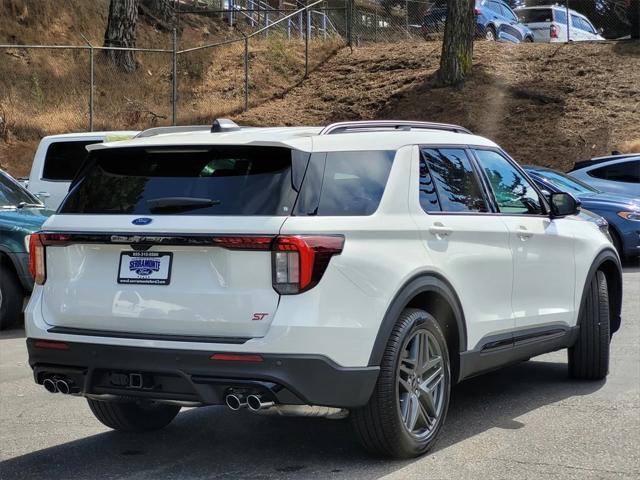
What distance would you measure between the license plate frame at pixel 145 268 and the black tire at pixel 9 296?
17.6 feet

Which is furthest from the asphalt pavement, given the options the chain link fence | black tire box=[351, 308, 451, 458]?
the chain link fence

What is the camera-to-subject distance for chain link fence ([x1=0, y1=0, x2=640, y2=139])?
22484 millimetres

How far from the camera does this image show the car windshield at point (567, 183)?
1521cm

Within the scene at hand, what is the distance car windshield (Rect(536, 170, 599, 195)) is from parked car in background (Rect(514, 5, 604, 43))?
17312mm

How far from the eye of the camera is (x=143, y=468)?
207 inches

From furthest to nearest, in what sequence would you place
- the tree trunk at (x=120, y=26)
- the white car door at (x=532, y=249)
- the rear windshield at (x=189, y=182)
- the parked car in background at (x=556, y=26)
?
the parked car in background at (x=556, y=26), the tree trunk at (x=120, y=26), the white car door at (x=532, y=249), the rear windshield at (x=189, y=182)

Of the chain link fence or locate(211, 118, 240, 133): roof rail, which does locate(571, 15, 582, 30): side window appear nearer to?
the chain link fence

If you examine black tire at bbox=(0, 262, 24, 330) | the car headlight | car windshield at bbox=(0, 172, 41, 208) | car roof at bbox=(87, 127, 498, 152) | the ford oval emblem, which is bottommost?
black tire at bbox=(0, 262, 24, 330)

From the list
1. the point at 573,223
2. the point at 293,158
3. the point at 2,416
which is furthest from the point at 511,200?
the point at 2,416

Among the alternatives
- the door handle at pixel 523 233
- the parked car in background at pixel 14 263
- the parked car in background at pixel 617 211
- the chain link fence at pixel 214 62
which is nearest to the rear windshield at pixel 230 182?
the door handle at pixel 523 233

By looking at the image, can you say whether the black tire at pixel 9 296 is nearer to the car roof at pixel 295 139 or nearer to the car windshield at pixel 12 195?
the car windshield at pixel 12 195

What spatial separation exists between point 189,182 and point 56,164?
9384 millimetres

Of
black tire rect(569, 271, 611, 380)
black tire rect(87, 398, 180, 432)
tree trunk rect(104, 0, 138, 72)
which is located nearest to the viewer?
black tire rect(87, 398, 180, 432)

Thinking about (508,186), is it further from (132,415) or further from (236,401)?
(132,415)
